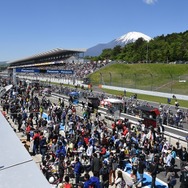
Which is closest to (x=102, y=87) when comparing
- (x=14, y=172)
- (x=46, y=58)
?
(x=14, y=172)

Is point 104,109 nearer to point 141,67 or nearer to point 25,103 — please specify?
point 25,103

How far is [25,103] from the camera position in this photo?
1050 inches

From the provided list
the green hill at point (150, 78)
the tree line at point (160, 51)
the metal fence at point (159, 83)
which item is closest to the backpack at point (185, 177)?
the green hill at point (150, 78)

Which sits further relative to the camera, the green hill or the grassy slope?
the green hill

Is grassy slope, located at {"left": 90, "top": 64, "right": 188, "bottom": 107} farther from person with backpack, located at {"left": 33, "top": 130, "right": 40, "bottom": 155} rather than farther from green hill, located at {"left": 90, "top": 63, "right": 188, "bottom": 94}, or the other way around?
person with backpack, located at {"left": 33, "top": 130, "right": 40, "bottom": 155}

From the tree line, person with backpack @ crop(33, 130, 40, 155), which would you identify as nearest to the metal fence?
the tree line

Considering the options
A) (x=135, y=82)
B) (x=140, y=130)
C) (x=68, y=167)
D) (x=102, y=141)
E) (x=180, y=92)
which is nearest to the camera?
(x=68, y=167)

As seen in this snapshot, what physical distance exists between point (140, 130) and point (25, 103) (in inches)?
497

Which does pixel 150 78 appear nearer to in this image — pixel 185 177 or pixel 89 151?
pixel 89 151

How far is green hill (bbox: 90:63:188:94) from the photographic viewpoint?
4338 cm

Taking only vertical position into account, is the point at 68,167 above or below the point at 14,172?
below

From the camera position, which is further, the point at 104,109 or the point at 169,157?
the point at 104,109

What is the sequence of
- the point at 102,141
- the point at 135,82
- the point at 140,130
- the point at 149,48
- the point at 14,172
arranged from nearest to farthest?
the point at 14,172
the point at 102,141
the point at 140,130
the point at 135,82
the point at 149,48

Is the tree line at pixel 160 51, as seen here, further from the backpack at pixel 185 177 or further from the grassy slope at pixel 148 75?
the backpack at pixel 185 177
